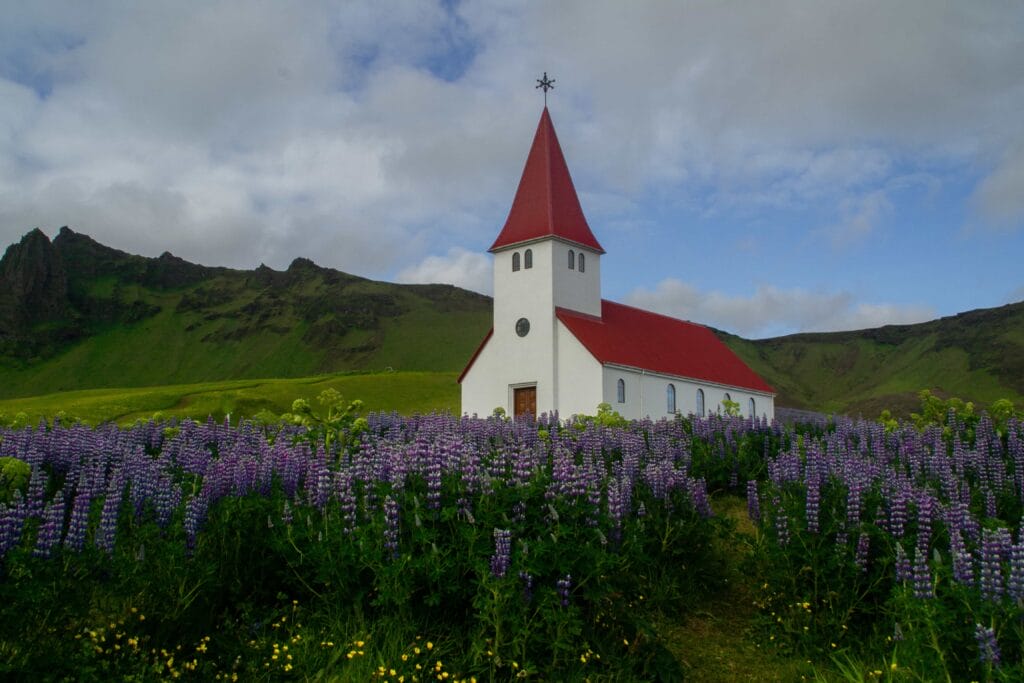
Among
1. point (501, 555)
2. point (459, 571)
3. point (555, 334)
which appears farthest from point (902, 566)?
point (555, 334)

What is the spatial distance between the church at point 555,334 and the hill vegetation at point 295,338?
9949cm

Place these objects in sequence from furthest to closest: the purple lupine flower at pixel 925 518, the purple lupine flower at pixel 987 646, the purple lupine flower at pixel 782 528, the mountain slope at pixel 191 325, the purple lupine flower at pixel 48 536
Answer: the mountain slope at pixel 191 325, the purple lupine flower at pixel 782 528, the purple lupine flower at pixel 925 518, the purple lupine flower at pixel 48 536, the purple lupine flower at pixel 987 646

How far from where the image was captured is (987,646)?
5.18 meters

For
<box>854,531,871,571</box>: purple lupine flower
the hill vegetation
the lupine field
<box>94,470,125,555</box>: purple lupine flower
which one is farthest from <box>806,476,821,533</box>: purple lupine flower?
the hill vegetation

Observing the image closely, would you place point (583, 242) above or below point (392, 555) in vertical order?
above

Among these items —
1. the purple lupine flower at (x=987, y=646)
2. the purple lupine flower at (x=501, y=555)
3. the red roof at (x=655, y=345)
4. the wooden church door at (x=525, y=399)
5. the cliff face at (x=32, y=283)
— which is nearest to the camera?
the purple lupine flower at (x=987, y=646)

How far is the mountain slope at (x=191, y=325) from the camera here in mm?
153250

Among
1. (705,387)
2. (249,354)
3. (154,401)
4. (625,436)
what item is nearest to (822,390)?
(249,354)

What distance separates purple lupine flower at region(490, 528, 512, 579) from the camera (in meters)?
5.79

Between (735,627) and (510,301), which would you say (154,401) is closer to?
(510,301)

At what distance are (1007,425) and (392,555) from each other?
11.0 meters

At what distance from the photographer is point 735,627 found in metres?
7.58

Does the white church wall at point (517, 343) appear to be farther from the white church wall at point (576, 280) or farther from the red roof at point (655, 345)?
the red roof at point (655, 345)

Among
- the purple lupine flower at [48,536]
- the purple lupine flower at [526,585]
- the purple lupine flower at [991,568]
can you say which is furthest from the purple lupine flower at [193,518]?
the purple lupine flower at [991,568]
